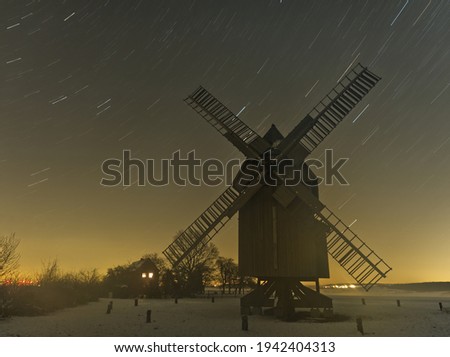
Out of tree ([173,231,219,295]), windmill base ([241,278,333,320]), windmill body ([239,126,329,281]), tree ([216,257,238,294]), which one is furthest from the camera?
tree ([216,257,238,294])

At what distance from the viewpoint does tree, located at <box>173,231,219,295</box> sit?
40938mm

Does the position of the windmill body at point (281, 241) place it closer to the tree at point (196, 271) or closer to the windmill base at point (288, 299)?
the windmill base at point (288, 299)

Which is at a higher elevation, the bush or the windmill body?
the windmill body

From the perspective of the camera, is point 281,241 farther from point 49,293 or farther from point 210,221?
point 49,293

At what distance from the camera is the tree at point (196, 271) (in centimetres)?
4094

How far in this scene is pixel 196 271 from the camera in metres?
43.2

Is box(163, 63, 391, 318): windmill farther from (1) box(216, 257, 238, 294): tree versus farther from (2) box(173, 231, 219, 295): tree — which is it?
(1) box(216, 257, 238, 294): tree

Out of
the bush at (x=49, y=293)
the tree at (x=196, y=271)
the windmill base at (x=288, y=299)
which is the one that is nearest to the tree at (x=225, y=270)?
the tree at (x=196, y=271)

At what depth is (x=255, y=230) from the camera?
691 inches

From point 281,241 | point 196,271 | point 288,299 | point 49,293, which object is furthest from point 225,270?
point 281,241

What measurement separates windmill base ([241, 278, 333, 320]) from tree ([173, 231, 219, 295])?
1924 cm

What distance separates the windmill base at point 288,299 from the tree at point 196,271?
63.1 ft

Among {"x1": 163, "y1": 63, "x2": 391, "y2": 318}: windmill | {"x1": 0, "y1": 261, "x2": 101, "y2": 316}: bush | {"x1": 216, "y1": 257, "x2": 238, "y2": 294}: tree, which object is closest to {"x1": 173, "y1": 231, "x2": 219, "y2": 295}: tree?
{"x1": 216, "y1": 257, "x2": 238, "y2": 294}: tree
